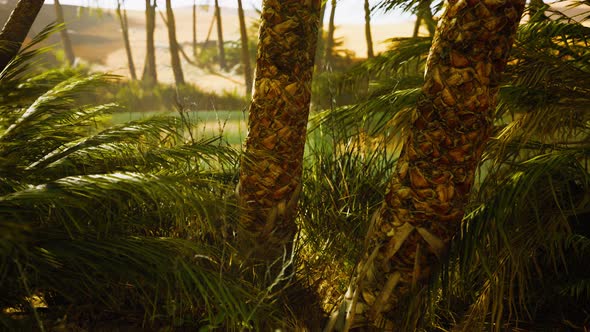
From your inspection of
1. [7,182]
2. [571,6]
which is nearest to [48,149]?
[7,182]

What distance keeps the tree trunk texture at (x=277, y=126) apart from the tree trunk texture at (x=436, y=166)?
1.81ft

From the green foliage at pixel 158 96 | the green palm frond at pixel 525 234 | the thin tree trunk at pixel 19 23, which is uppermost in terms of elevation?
the thin tree trunk at pixel 19 23

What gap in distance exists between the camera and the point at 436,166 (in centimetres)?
206

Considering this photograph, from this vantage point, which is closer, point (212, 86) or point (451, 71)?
point (451, 71)

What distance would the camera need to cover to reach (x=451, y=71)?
1995mm

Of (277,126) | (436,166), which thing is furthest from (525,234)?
(277,126)

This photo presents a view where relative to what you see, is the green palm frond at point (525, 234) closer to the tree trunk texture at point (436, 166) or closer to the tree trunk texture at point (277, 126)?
the tree trunk texture at point (436, 166)

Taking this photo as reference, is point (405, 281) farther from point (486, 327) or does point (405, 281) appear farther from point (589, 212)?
point (589, 212)

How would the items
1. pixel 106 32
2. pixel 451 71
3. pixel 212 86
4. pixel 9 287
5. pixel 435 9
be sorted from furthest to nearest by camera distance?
pixel 106 32, pixel 212 86, pixel 435 9, pixel 451 71, pixel 9 287

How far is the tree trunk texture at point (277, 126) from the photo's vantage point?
254 cm

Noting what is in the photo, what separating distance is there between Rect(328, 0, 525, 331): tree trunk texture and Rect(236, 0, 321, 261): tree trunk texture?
553mm

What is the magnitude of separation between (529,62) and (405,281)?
1.44 m

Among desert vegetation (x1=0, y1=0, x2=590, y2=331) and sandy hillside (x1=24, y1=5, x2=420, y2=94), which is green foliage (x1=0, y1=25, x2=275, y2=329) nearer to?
desert vegetation (x1=0, y1=0, x2=590, y2=331)

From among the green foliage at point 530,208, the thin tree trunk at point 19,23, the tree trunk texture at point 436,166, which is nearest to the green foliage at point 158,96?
the thin tree trunk at point 19,23
